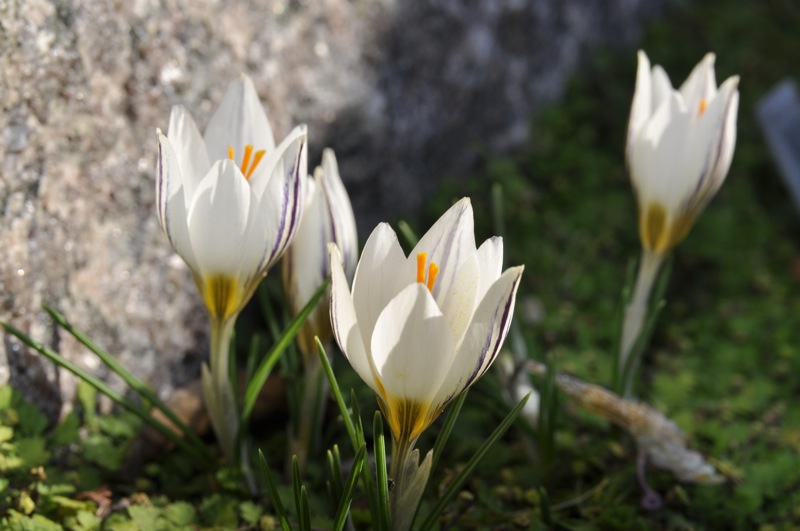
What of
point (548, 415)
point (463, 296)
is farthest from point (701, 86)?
point (463, 296)

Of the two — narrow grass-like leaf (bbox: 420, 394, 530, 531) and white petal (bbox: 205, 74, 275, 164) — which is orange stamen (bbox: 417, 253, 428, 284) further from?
white petal (bbox: 205, 74, 275, 164)

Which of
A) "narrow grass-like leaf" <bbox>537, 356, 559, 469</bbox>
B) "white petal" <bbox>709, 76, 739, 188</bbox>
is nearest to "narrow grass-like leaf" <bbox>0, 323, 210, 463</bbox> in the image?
"narrow grass-like leaf" <bbox>537, 356, 559, 469</bbox>

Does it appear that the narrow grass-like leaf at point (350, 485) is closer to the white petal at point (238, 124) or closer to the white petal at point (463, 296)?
the white petal at point (463, 296)

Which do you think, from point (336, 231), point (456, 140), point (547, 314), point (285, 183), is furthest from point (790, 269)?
point (285, 183)

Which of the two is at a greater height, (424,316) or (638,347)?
(424,316)

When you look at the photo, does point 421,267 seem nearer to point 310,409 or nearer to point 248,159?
point 248,159
